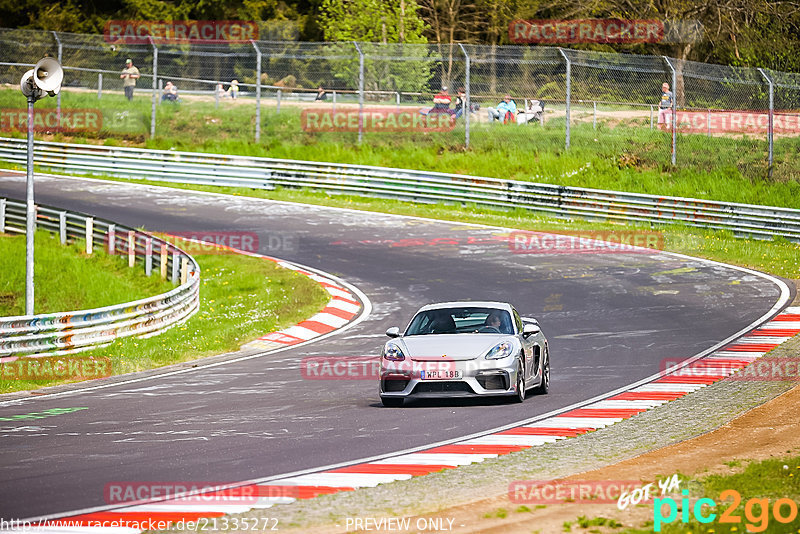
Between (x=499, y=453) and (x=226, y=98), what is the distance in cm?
3057

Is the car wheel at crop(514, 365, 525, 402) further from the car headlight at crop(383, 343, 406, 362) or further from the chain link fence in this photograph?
the chain link fence

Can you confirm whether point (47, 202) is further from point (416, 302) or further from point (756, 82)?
point (756, 82)

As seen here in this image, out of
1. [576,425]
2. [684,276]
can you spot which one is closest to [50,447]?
[576,425]

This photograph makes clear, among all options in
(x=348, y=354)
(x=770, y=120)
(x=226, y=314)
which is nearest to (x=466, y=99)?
(x=770, y=120)

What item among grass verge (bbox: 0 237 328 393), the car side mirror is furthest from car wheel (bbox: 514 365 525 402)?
grass verge (bbox: 0 237 328 393)

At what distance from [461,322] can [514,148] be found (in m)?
21.1

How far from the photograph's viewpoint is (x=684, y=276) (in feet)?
73.3

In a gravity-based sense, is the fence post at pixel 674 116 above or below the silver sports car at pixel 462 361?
above

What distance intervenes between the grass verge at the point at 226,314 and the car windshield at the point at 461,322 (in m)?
5.20

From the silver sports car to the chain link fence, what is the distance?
17135 mm

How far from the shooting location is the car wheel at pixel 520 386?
1223 centimetres

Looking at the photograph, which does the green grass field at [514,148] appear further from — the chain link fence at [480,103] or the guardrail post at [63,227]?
the guardrail post at [63,227]

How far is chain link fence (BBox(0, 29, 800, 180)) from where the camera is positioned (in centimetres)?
2997

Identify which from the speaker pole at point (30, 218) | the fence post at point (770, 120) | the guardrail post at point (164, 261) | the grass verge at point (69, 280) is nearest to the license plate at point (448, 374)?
the speaker pole at point (30, 218)
